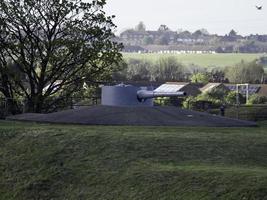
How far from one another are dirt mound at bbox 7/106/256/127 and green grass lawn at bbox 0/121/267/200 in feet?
22.8

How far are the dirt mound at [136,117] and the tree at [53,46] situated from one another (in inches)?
581

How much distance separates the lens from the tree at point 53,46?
39.9m

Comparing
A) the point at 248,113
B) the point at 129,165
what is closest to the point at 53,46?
the point at 248,113

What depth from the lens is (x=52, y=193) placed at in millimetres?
12281

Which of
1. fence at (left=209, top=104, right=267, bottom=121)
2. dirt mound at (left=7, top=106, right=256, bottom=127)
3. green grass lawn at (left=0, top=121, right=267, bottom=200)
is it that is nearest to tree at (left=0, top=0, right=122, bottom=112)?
fence at (left=209, top=104, right=267, bottom=121)

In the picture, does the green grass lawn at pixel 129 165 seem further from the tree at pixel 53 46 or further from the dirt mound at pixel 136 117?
the tree at pixel 53 46

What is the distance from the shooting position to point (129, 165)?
42.5 ft

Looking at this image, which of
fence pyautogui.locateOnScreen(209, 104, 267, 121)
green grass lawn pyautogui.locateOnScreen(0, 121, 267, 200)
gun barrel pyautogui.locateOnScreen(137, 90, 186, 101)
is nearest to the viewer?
green grass lawn pyautogui.locateOnScreen(0, 121, 267, 200)

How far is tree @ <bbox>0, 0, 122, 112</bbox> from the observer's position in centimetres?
3994

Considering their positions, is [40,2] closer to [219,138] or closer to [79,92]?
[79,92]

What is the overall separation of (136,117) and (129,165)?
10669 mm

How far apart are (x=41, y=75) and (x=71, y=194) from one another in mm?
29578

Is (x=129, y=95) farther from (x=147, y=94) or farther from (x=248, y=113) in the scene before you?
(x=248, y=113)

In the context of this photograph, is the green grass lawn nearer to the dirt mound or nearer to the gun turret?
the dirt mound
